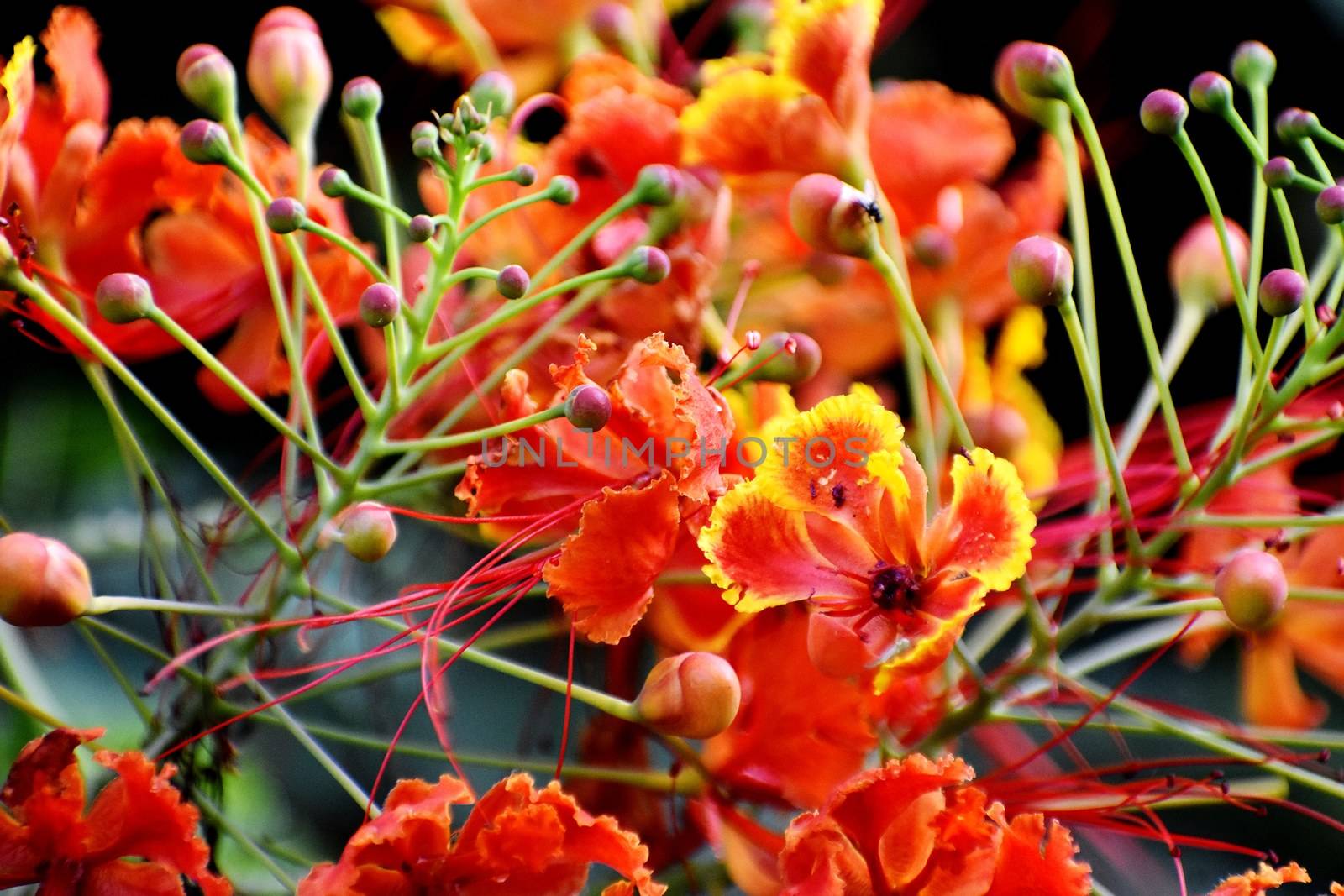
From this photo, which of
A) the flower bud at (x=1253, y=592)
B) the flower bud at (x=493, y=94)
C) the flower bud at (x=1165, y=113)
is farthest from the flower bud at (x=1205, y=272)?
the flower bud at (x=493, y=94)

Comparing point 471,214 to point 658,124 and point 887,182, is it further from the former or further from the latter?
point 887,182

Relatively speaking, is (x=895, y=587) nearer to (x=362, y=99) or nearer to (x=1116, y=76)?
(x=362, y=99)

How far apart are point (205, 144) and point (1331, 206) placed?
55 centimetres

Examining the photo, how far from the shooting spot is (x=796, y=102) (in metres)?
0.86

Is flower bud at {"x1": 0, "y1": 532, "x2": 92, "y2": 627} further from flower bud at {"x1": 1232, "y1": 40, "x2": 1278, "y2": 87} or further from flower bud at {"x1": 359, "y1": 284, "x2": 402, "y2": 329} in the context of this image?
flower bud at {"x1": 1232, "y1": 40, "x2": 1278, "y2": 87}

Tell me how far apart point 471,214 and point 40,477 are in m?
0.51

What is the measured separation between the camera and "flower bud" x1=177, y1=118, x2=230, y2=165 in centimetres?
72

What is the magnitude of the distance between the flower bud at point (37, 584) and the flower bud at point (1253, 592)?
527mm

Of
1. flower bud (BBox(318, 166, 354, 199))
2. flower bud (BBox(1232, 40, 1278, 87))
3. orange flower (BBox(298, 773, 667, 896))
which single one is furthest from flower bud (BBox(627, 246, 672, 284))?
flower bud (BBox(1232, 40, 1278, 87))

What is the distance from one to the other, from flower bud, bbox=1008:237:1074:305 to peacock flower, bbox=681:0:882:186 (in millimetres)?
195

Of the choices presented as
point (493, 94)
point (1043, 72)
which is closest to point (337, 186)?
point (493, 94)

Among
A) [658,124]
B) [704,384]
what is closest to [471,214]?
[658,124]

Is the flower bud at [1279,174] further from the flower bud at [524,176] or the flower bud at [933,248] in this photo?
the flower bud at [524,176]

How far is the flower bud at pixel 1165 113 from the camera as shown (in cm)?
74
